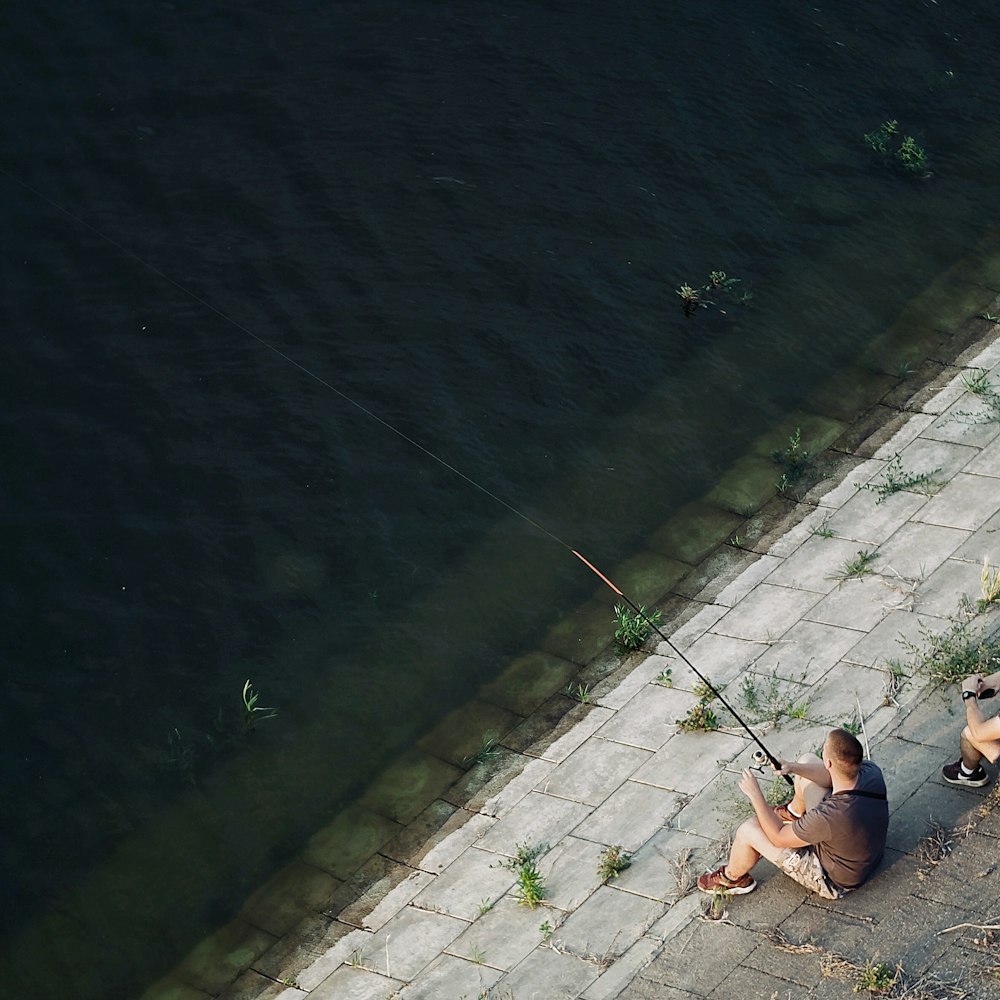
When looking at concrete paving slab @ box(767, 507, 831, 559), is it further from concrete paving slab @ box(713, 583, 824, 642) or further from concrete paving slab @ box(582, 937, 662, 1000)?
concrete paving slab @ box(582, 937, 662, 1000)

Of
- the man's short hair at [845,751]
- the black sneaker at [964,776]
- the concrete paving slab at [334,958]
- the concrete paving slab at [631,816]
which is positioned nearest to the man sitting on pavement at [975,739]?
the black sneaker at [964,776]

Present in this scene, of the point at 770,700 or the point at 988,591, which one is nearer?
the point at 770,700

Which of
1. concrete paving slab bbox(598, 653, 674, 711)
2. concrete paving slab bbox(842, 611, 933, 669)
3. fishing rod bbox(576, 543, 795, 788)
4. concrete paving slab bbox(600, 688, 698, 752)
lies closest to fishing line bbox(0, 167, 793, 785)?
fishing rod bbox(576, 543, 795, 788)

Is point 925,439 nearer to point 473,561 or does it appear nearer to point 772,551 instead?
point 772,551

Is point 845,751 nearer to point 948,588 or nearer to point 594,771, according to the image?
point 594,771

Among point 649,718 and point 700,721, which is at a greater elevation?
point 700,721

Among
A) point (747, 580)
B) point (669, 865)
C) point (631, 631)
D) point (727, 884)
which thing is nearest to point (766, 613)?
point (747, 580)

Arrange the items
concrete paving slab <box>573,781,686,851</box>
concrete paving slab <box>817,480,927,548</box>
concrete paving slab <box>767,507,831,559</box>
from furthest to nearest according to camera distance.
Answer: concrete paving slab <box>767,507,831,559</box>, concrete paving slab <box>817,480,927,548</box>, concrete paving slab <box>573,781,686,851</box>

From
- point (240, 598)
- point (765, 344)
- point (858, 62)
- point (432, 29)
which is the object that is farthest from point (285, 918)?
point (858, 62)
